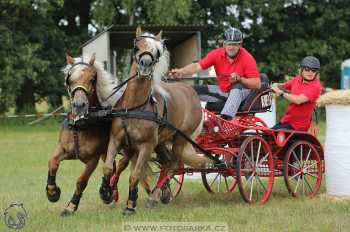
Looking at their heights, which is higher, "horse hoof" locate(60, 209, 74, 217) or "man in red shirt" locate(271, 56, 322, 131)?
"man in red shirt" locate(271, 56, 322, 131)

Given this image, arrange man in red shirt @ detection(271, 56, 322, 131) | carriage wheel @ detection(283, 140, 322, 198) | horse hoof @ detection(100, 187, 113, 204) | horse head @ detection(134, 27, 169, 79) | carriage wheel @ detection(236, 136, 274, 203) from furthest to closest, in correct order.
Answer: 1. carriage wheel @ detection(283, 140, 322, 198)
2. man in red shirt @ detection(271, 56, 322, 131)
3. carriage wheel @ detection(236, 136, 274, 203)
4. horse hoof @ detection(100, 187, 113, 204)
5. horse head @ detection(134, 27, 169, 79)

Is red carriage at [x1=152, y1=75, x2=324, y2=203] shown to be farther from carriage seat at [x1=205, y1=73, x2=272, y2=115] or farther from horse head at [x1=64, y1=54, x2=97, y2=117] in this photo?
horse head at [x1=64, y1=54, x2=97, y2=117]

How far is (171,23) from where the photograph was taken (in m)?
24.5

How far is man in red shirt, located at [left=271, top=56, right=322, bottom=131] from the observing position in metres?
8.99

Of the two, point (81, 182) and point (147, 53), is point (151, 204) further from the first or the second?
point (147, 53)

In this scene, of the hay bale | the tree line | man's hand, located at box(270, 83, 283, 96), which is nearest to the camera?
the hay bale

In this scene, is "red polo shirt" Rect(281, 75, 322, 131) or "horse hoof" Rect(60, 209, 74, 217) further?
"red polo shirt" Rect(281, 75, 322, 131)

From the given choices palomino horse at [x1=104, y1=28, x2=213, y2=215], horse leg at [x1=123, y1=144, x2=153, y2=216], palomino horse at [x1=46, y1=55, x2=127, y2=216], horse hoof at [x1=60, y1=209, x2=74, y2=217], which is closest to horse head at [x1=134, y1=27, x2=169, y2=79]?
palomino horse at [x1=104, y1=28, x2=213, y2=215]

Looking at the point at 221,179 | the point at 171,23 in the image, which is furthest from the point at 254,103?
the point at 171,23

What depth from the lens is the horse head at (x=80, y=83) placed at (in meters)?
7.02

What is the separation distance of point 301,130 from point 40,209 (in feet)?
11.2

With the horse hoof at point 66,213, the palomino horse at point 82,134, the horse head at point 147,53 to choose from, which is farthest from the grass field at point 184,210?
the horse head at point 147,53

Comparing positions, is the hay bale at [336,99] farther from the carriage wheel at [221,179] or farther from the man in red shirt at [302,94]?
the carriage wheel at [221,179]

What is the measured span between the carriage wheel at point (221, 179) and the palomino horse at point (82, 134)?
157 cm
